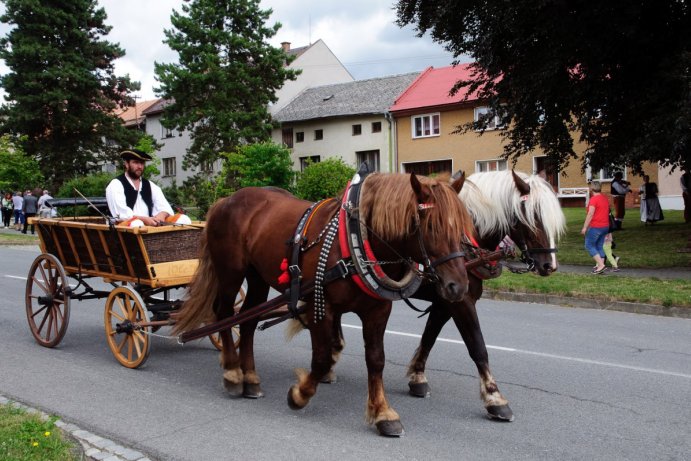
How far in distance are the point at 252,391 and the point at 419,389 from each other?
56.3 inches

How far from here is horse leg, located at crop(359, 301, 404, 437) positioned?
4.57m

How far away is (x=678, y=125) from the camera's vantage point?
496 inches

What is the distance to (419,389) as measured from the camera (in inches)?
218

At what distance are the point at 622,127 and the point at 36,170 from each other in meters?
29.4

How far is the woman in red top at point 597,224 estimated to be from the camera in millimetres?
13441

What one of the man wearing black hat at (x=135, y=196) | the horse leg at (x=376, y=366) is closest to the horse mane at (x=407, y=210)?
the horse leg at (x=376, y=366)

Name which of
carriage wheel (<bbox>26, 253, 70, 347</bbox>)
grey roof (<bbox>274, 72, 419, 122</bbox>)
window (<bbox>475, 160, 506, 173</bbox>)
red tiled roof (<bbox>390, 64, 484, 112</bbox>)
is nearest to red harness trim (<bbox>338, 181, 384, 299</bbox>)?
carriage wheel (<bbox>26, 253, 70, 347</bbox>)

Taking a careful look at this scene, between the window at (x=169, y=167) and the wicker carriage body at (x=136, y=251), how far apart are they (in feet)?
164

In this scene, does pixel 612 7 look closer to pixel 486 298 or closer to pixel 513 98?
pixel 513 98

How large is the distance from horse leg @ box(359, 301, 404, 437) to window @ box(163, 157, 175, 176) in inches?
2109

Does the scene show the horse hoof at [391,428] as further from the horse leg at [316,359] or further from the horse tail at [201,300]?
the horse tail at [201,300]

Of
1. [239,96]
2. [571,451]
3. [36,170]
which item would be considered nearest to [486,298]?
[571,451]

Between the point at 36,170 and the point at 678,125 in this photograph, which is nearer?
the point at 678,125

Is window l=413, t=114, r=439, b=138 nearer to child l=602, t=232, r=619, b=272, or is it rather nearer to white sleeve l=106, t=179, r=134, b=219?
child l=602, t=232, r=619, b=272
